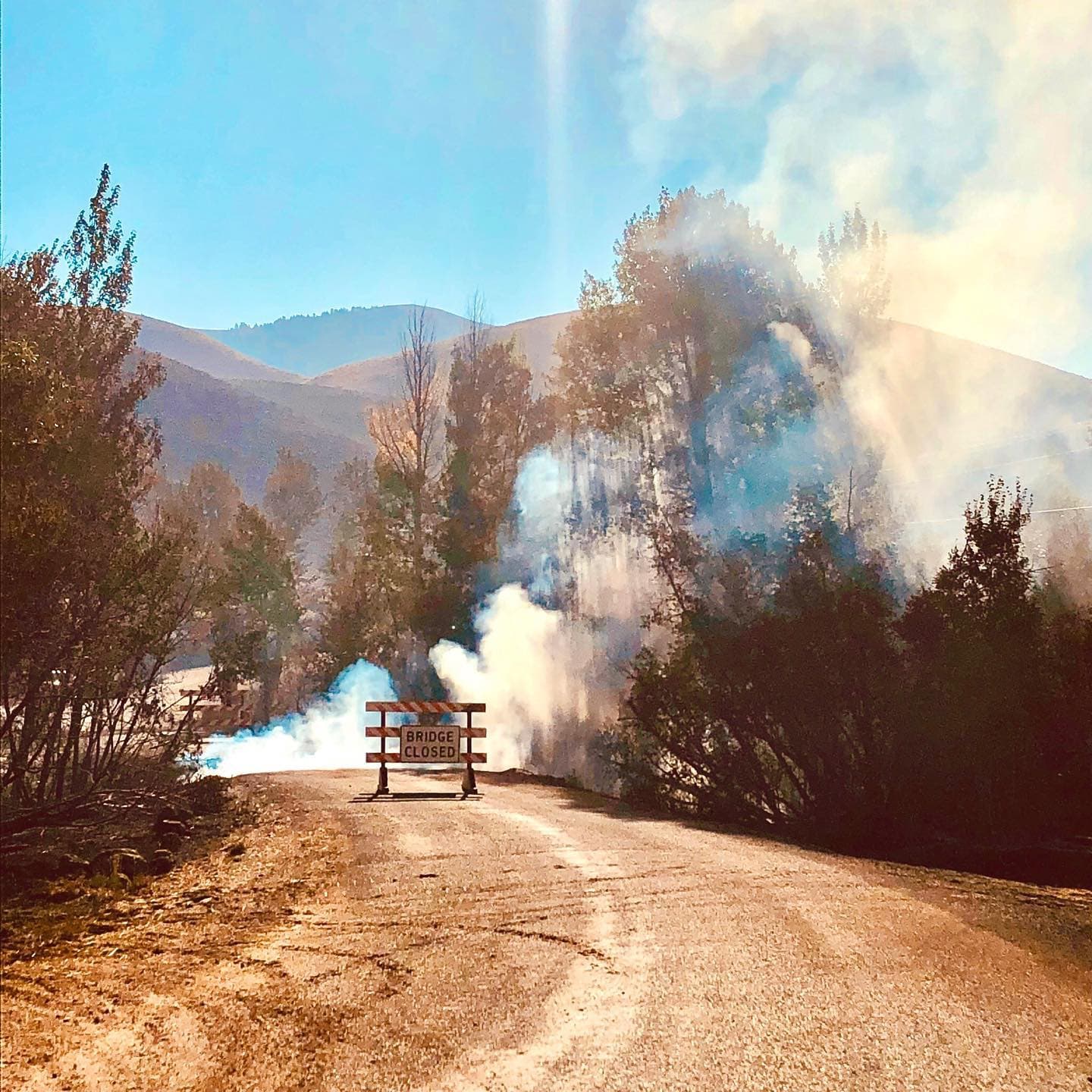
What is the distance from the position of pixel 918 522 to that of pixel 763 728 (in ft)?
39.8

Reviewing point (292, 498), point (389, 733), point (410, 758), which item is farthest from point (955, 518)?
point (292, 498)

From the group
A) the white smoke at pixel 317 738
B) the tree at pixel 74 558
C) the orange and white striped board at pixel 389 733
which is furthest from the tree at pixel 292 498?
the orange and white striped board at pixel 389 733

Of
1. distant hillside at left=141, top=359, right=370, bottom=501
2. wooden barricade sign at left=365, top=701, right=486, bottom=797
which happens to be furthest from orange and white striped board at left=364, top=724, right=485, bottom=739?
distant hillside at left=141, top=359, right=370, bottom=501

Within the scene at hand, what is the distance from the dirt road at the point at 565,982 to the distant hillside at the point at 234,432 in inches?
5562

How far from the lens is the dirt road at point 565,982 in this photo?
14.1 feet

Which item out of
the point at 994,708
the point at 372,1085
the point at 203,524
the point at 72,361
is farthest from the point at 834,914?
the point at 203,524

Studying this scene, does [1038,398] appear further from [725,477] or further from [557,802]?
[557,802]

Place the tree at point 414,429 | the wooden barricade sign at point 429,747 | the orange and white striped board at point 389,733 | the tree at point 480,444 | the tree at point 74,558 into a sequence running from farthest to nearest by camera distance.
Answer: the tree at point 414,429, the tree at point 480,444, the wooden barricade sign at point 429,747, the orange and white striped board at point 389,733, the tree at point 74,558

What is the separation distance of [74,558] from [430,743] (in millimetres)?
7421

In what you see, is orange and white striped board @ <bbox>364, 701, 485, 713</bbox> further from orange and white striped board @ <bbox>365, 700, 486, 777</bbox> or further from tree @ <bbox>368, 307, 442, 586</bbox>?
tree @ <bbox>368, 307, 442, 586</bbox>

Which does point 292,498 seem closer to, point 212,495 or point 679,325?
point 212,495

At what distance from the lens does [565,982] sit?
5398 millimetres

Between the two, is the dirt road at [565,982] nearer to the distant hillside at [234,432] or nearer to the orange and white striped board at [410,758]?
the orange and white striped board at [410,758]

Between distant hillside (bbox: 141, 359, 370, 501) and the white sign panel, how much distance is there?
133022 millimetres
